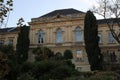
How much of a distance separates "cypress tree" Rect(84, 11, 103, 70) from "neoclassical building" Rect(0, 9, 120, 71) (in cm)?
575

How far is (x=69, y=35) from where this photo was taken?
55719 mm

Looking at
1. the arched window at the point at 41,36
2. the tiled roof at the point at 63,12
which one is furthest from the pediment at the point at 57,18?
the arched window at the point at 41,36

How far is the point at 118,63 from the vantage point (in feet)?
165

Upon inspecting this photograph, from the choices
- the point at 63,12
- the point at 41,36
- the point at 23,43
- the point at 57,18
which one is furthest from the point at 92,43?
the point at 23,43

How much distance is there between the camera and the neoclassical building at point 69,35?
52781 millimetres

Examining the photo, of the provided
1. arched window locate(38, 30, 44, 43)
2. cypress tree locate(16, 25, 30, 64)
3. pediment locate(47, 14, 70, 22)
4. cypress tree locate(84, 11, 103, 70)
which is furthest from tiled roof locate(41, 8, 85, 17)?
cypress tree locate(84, 11, 103, 70)

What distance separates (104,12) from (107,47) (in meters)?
11.4

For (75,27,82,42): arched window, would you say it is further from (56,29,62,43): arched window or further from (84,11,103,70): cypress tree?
(84,11,103,70): cypress tree

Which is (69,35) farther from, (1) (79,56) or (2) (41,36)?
(2) (41,36)

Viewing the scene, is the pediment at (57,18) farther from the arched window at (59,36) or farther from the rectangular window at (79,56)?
the rectangular window at (79,56)

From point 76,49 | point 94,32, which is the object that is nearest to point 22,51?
point 76,49

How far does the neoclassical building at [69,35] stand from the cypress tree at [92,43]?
226 inches

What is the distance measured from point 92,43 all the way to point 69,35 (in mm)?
9503

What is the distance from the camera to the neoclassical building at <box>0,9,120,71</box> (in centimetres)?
5278
